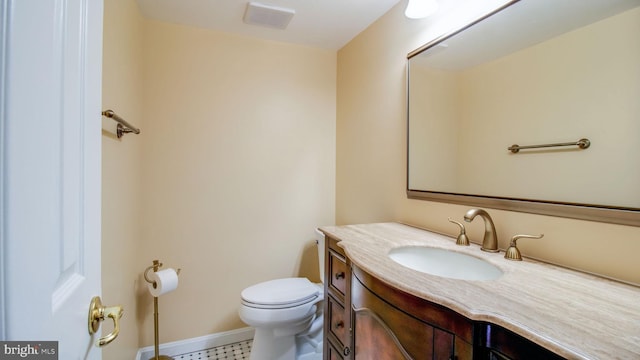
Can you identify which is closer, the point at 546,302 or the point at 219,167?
the point at 546,302

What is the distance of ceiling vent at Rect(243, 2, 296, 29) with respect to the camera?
1.76 meters

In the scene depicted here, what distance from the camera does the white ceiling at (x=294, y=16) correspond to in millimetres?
1718

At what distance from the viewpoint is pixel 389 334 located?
87cm

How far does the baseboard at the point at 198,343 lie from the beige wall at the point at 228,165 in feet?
0.15

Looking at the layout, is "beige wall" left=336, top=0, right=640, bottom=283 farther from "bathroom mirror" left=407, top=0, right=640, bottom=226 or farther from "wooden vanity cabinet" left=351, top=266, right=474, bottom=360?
"wooden vanity cabinet" left=351, top=266, right=474, bottom=360

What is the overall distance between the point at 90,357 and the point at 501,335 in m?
0.85

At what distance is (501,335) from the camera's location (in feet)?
1.96

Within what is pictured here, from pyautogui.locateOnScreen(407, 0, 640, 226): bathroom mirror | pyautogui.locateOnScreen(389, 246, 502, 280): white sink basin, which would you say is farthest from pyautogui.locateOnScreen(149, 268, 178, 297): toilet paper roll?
pyautogui.locateOnScreen(407, 0, 640, 226): bathroom mirror

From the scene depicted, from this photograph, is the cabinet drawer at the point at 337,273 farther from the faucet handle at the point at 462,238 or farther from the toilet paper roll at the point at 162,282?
the toilet paper roll at the point at 162,282

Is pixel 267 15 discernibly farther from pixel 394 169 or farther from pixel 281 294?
pixel 281 294

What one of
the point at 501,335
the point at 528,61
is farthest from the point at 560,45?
the point at 501,335

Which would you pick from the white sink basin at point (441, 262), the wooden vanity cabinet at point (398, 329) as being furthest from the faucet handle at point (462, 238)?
the wooden vanity cabinet at point (398, 329)

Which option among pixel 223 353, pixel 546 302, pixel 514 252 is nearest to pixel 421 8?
pixel 514 252

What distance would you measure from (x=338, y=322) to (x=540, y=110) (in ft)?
3.84
